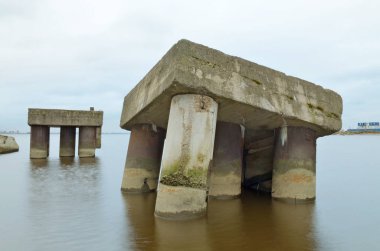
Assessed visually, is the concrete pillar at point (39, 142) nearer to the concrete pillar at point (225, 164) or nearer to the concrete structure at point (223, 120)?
the concrete structure at point (223, 120)

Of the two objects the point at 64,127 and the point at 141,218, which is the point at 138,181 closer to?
the point at 141,218

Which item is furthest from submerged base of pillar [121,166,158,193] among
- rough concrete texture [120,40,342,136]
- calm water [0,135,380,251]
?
rough concrete texture [120,40,342,136]

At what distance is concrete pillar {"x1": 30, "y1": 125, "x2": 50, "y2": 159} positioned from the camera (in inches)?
853

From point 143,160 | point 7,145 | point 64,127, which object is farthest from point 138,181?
point 7,145

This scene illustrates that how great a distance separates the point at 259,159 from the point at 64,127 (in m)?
15.2

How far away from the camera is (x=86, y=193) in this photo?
34.0 ft

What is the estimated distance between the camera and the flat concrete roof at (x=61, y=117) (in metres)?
21.2

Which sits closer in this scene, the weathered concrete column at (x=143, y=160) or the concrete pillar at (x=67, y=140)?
the weathered concrete column at (x=143, y=160)

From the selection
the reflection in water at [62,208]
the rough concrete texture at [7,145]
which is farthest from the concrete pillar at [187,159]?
the rough concrete texture at [7,145]

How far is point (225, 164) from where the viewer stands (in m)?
9.20

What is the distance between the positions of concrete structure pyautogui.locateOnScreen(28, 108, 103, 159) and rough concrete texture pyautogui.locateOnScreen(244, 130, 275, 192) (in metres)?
13.3

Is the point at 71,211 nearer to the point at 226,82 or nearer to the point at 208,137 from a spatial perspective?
the point at 208,137

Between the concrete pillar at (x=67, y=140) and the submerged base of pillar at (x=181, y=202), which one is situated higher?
the concrete pillar at (x=67, y=140)

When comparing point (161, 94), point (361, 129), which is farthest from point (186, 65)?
point (361, 129)
